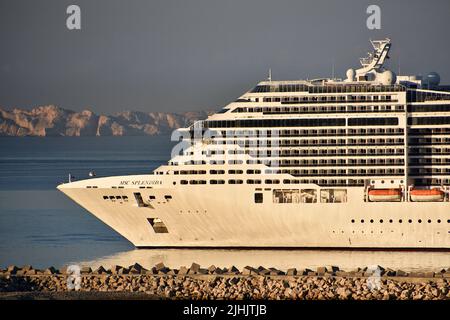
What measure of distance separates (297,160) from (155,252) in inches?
255

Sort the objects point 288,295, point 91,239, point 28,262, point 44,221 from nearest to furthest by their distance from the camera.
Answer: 1. point 288,295
2. point 28,262
3. point 91,239
4. point 44,221

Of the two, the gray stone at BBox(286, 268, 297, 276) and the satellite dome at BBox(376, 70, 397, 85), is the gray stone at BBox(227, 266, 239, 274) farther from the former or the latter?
the satellite dome at BBox(376, 70, 397, 85)

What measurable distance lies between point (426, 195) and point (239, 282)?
42.2 ft

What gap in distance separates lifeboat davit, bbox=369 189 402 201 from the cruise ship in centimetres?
4

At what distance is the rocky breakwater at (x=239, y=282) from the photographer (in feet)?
142

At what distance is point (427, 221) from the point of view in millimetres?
55312

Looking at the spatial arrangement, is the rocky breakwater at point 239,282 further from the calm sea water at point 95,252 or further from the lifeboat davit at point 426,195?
Result: the lifeboat davit at point 426,195

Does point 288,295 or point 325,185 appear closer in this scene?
point 288,295

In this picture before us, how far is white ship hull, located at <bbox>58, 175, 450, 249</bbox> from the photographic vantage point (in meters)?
55.3

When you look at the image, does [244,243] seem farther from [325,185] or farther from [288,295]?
[288,295]

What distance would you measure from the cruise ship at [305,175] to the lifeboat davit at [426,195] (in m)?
0.04

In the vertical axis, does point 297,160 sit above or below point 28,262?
above

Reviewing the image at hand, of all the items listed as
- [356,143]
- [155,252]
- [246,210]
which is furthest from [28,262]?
[356,143]

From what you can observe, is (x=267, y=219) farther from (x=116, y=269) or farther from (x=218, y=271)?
(x=116, y=269)
